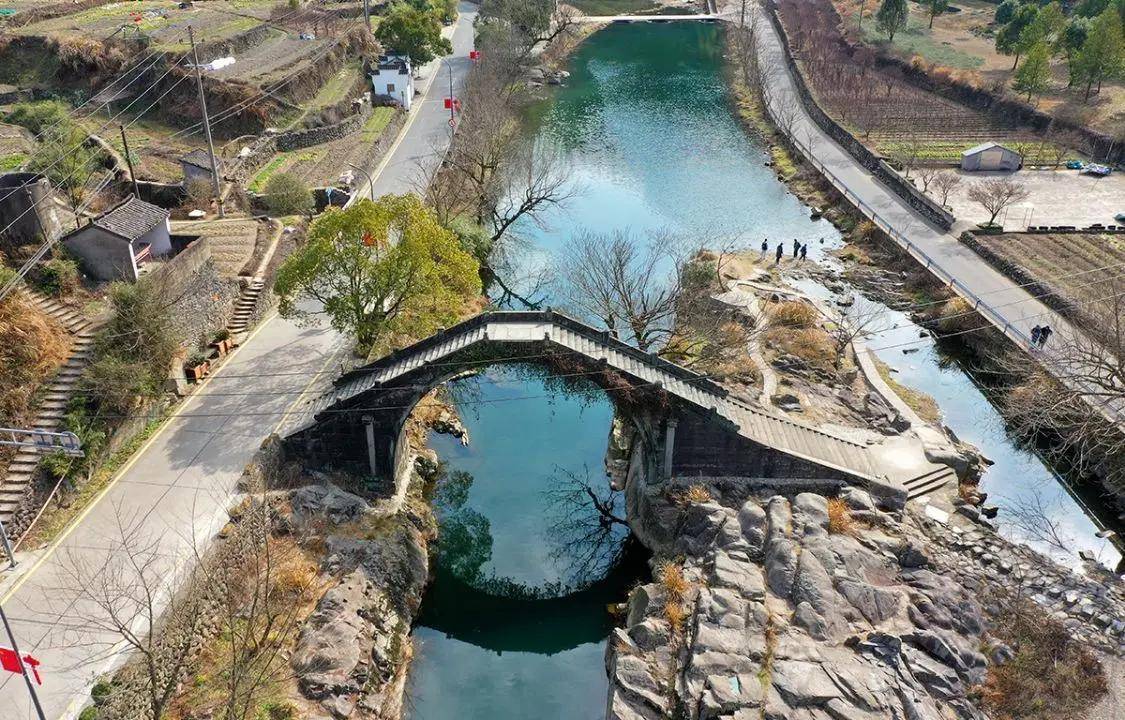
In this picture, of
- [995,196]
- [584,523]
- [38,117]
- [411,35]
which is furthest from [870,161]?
[38,117]

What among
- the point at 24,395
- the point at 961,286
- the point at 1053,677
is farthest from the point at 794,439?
the point at 24,395

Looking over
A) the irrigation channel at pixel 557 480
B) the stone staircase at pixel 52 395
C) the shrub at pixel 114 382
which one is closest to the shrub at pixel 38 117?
the stone staircase at pixel 52 395

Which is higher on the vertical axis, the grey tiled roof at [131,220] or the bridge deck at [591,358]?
the grey tiled roof at [131,220]

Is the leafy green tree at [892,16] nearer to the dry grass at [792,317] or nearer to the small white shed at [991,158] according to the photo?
the small white shed at [991,158]

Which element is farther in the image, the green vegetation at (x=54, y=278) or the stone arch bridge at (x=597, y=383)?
the green vegetation at (x=54, y=278)

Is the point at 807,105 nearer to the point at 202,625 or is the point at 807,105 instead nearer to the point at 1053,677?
the point at 1053,677

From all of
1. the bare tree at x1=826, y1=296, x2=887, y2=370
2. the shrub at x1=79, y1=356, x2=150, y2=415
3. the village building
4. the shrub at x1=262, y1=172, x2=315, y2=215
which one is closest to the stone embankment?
the bare tree at x1=826, y1=296, x2=887, y2=370

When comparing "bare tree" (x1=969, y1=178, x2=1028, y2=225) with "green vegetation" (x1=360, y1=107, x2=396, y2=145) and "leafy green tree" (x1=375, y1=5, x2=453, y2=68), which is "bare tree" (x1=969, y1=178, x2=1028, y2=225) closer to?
"green vegetation" (x1=360, y1=107, x2=396, y2=145)
